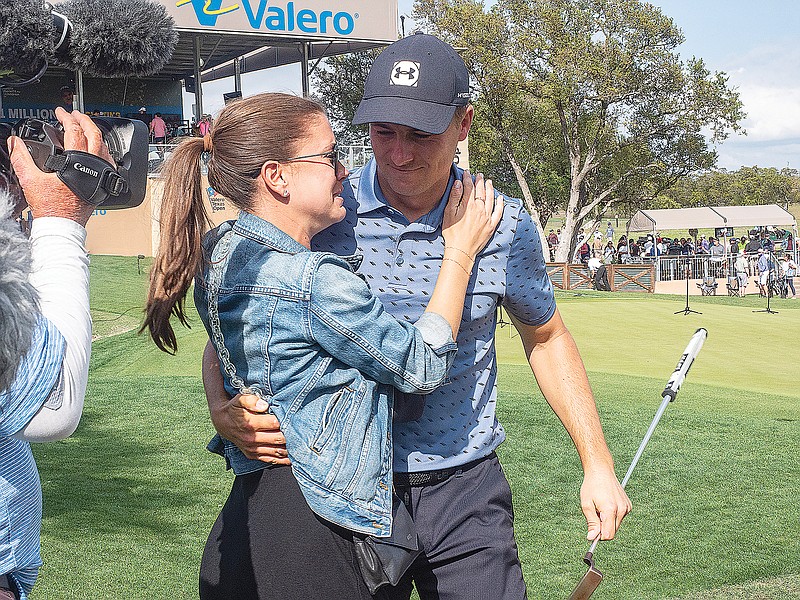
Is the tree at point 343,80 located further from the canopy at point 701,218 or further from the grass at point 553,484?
the grass at point 553,484

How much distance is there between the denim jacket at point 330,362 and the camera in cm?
202

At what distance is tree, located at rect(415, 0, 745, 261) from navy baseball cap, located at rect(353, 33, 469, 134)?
109 ft

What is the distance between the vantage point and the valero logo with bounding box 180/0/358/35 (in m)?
26.0

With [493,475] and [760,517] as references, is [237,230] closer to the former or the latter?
[493,475]

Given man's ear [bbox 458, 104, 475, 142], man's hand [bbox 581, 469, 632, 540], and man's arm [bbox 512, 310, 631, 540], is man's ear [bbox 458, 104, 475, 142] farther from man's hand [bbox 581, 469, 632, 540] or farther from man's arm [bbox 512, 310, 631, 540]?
man's hand [bbox 581, 469, 632, 540]

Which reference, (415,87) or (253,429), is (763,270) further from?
(253,429)

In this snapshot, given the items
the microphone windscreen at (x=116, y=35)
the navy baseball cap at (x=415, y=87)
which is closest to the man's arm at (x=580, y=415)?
the navy baseball cap at (x=415, y=87)

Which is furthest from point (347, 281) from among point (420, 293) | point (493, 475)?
point (493, 475)

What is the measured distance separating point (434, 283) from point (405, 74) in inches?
21.3

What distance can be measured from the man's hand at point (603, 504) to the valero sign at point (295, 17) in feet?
82.1

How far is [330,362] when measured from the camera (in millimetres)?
2064

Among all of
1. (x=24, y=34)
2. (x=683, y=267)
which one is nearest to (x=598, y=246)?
(x=683, y=267)

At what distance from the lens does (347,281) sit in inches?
80.0

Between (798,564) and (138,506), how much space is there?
3.55 metres
